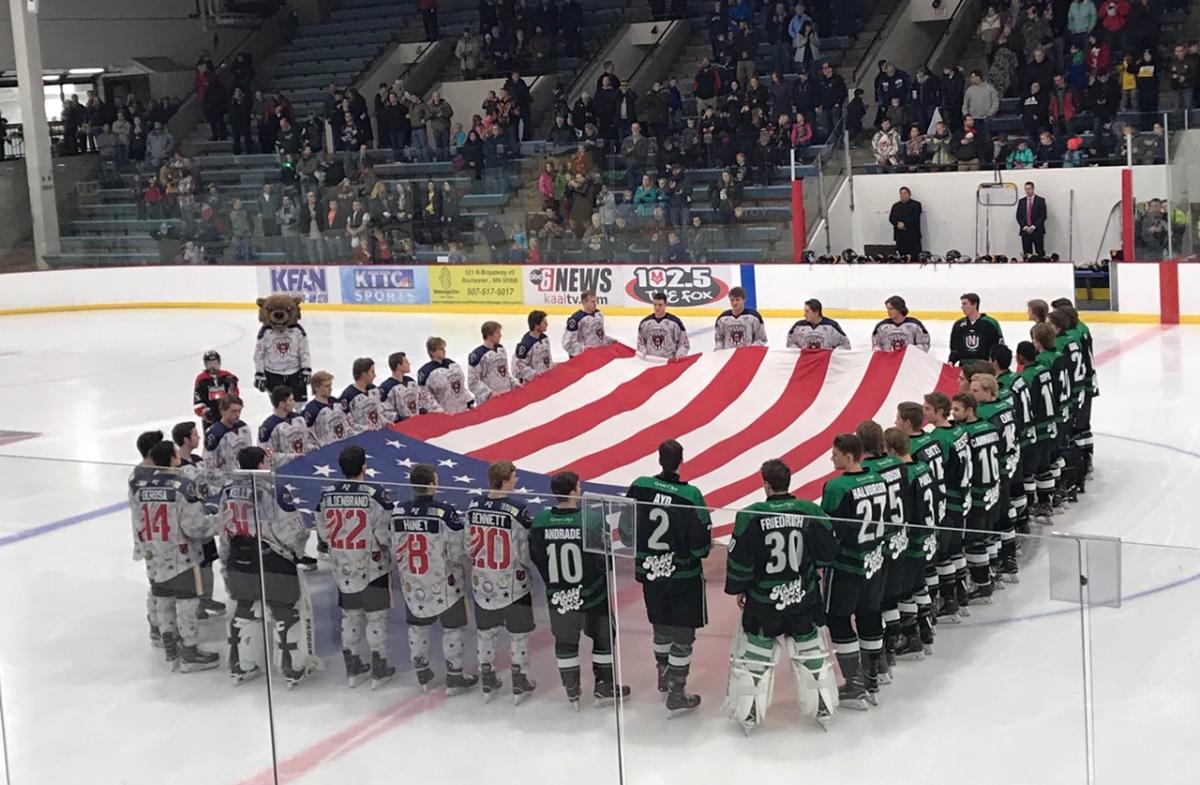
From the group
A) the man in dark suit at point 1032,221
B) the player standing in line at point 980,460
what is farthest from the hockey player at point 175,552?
the man in dark suit at point 1032,221

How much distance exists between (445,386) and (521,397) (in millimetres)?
532

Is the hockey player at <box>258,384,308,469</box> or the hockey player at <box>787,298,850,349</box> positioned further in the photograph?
the hockey player at <box>787,298,850,349</box>

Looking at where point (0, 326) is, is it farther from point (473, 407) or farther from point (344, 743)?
point (344, 743)

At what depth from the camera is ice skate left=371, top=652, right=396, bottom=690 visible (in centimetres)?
565

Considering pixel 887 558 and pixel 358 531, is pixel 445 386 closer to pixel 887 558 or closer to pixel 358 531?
pixel 358 531

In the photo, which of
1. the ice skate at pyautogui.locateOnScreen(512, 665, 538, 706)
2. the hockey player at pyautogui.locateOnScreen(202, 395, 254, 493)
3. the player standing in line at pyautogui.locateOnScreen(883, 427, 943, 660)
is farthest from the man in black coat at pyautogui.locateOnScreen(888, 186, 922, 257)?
the ice skate at pyautogui.locateOnScreen(512, 665, 538, 706)

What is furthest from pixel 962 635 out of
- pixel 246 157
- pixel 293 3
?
pixel 293 3

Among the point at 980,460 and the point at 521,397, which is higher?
the point at 521,397

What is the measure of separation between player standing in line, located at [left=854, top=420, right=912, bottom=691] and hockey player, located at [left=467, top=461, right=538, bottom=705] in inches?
50.4

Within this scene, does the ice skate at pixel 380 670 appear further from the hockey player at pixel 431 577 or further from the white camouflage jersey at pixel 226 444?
the white camouflage jersey at pixel 226 444

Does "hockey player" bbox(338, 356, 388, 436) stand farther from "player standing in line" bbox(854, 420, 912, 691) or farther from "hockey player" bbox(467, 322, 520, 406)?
"player standing in line" bbox(854, 420, 912, 691)

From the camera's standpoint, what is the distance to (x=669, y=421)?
1051 cm

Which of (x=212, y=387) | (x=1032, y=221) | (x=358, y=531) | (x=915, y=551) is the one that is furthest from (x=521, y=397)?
(x=1032, y=221)

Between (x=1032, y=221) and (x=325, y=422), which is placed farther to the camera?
(x=1032, y=221)
